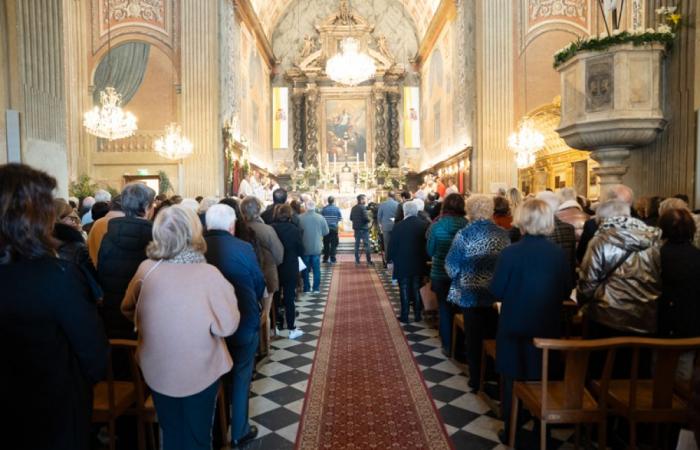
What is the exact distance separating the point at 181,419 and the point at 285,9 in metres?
23.2

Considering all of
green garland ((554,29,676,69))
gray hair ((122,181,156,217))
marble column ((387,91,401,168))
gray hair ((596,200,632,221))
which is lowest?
gray hair ((596,200,632,221))

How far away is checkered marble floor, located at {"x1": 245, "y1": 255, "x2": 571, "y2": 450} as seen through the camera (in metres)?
3.50

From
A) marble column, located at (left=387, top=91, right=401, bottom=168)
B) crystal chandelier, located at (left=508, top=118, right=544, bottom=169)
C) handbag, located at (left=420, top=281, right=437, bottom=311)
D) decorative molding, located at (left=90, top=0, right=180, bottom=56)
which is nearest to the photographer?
handbag, located at (left=420, top=281, right=437, bottom=311)

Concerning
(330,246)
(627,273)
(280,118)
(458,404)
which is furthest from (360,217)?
(280,118)

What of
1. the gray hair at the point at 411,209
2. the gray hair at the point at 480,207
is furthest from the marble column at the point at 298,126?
the gray hair at the point at 480,207

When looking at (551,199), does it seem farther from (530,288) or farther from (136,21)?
(136,21)

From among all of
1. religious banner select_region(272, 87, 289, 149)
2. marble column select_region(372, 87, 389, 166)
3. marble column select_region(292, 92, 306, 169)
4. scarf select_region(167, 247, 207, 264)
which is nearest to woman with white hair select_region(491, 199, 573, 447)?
scarf select_region(167, 247, 207, 264)

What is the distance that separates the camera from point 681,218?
3.05m

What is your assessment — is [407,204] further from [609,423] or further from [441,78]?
[441,78]

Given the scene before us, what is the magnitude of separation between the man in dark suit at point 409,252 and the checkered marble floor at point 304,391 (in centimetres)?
46

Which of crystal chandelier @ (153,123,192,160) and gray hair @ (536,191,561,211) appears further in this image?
crystal chandelier @ (153,123,192,160)

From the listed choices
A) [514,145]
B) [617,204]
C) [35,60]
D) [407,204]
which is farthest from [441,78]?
[617,204]

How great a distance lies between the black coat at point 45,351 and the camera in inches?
64.6

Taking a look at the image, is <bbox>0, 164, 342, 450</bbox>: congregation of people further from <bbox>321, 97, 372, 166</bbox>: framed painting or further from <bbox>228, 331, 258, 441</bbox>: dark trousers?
<bbox>321, 97, 372, 166</bbox>: framed painting
